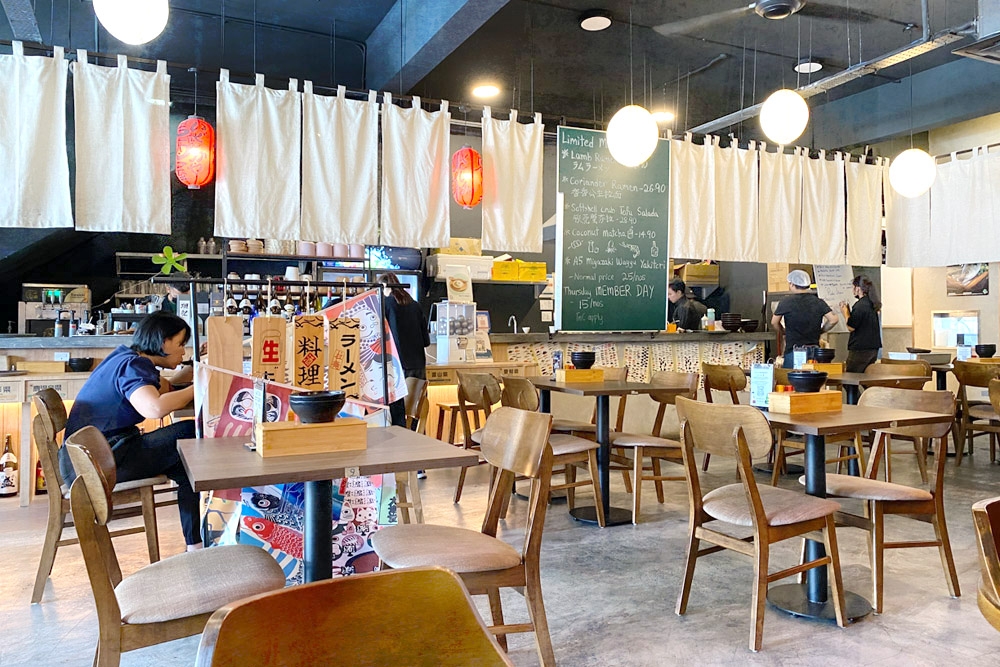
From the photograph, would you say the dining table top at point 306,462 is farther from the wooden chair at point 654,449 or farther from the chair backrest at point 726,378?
the chair backrest at point 726,378

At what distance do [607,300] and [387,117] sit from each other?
8.18ft

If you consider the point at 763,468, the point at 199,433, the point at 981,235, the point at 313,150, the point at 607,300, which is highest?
the point at 313,150

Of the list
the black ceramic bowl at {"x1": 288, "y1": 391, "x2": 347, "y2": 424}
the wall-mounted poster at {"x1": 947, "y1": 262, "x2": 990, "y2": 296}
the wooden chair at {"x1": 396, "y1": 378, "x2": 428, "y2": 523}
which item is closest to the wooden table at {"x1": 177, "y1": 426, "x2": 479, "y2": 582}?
the black ceramic bowl at {"x1": 288, "y1": 391, "x2": 347, "y2": 424}

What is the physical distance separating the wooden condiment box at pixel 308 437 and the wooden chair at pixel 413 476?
4.64ft

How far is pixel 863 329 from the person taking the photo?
7500mm

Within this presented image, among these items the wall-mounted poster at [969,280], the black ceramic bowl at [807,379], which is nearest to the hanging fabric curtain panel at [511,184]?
the black ceramic bowl at [807,379]

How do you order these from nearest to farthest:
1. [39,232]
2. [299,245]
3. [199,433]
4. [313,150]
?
[199,433] < [313,150] < [39,232] < [299,245]

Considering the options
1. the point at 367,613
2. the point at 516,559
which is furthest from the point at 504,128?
the point at 367,613

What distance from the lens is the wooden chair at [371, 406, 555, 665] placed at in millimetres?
2203

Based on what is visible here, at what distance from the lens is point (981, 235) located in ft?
22.7

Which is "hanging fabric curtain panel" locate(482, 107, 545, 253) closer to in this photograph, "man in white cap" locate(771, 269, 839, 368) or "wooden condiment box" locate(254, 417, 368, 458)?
"man in white cap" locate(771, 269, 839, 368)

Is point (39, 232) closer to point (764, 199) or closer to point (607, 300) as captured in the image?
point (607, 300)

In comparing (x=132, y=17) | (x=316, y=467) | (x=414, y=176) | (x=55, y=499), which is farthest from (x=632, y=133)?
(x=55, y=499)

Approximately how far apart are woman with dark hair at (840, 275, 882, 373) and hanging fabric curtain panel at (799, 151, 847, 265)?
2.74 feet
